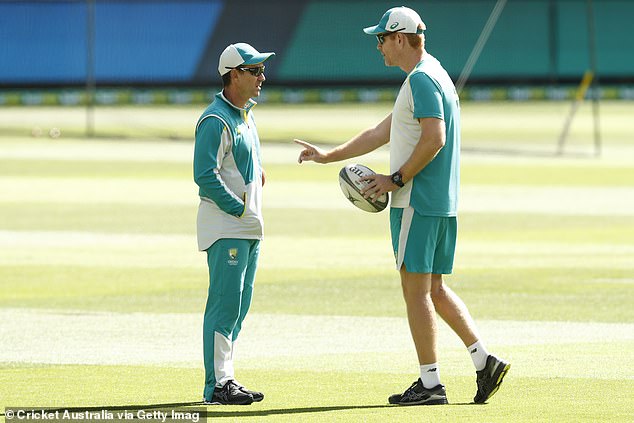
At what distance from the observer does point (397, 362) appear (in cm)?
1066

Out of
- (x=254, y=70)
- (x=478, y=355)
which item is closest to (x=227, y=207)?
(x=254, y=70)

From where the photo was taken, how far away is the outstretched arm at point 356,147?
9.64 m

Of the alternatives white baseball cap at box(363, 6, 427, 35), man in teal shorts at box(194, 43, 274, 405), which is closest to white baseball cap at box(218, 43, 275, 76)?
man in teal shorts at box(194, 43, 274, 405)

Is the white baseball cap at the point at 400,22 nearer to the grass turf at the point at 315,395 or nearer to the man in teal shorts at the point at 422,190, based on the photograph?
the man in teal shorts at the point at 422,190

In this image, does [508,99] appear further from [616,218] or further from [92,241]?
[92,241]

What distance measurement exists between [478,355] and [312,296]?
5.06 metres

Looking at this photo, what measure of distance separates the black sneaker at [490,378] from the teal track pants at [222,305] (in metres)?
1.41

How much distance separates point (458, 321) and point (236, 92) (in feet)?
6.04

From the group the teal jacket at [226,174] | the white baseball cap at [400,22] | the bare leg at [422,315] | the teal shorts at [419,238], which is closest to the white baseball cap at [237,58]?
the teal jacket at [226,174]

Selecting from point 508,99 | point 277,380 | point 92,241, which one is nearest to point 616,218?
point 92,241

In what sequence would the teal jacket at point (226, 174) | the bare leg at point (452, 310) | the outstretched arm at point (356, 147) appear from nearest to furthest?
the teal jacket at point (226, 174) → the bare leg at point (452, 310) → the outstretched arm at point (356, 147)

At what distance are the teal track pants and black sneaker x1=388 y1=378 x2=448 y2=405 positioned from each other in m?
0.96

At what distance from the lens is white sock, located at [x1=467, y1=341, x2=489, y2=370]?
29.8 ft

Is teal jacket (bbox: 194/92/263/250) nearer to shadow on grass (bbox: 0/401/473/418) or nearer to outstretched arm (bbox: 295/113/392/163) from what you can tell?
outstretched arm (bbox: 295/113/392/163)
